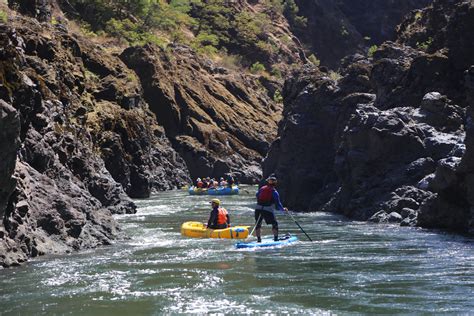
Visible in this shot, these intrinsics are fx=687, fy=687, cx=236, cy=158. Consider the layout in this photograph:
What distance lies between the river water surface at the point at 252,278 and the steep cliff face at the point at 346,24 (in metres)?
89.9

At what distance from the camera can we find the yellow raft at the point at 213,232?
21.0m

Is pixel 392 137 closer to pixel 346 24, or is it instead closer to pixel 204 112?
pixel 204 112

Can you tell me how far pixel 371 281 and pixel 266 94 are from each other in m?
66.5

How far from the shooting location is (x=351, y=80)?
3503 cm

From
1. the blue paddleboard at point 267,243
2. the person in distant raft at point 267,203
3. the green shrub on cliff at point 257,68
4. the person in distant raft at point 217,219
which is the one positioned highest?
the green shrub on cliff at point 257,68

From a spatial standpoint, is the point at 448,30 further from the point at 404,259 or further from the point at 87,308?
the point at 87,308

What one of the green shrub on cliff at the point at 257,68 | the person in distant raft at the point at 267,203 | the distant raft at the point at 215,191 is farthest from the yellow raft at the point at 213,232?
the green shrub on cliff at the point at 257,68

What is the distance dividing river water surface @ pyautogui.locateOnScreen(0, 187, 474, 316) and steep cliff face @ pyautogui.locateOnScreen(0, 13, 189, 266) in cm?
102

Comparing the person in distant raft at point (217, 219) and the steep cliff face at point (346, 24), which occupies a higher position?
the steep cliff face at point (346, 24)

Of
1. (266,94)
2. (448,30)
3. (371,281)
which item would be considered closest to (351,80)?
(448,30)

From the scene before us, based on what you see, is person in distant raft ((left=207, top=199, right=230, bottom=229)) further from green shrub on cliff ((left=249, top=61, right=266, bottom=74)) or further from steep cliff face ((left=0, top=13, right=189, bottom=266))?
green shrub on cliff ((left=249, top=61, right=266, bottom=74))

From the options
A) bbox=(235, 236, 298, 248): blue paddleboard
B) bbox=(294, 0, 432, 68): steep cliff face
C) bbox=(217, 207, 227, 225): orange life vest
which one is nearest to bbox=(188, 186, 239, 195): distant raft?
bbox=(217, 207, 227, 225): orange life vest

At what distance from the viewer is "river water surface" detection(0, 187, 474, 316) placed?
438 inches

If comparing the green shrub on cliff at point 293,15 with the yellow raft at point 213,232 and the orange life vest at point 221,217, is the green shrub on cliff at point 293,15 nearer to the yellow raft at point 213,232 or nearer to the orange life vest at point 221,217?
the orange life vest at point 221,217
